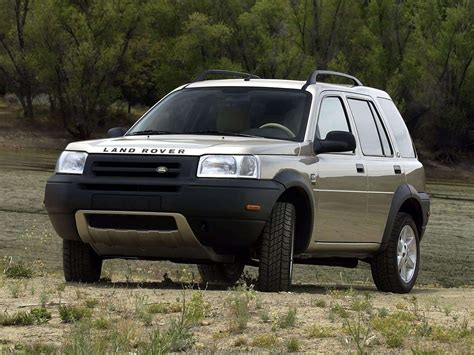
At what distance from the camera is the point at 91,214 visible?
9906 millimetres

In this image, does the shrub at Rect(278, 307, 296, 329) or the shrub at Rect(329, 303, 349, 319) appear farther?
the shrub at Rect(329, 303, 349, 319)

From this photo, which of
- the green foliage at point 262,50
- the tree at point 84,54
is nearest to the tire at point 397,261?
the green foliage at point 262,50

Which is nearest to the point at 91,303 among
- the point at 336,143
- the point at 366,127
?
the point at 336,143

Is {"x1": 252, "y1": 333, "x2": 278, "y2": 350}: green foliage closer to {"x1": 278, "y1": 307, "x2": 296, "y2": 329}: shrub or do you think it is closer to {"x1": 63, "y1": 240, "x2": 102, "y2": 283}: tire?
{"x1": 278, "y1": 307, "x2": 296, "y2": 329}: shrub

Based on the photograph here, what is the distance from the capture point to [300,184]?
33.2ft

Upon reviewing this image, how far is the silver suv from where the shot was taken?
9.63 metres

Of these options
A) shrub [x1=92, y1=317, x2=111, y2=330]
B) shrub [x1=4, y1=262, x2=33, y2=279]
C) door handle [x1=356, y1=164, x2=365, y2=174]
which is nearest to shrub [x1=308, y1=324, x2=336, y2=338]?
shrub [x1=92, y1=317, x2=111, y2=330]

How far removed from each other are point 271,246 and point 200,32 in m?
52.4

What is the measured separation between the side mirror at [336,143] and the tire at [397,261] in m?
1.66

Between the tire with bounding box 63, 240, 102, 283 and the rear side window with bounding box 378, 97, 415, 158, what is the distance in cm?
347

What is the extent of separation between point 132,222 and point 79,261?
104 cm

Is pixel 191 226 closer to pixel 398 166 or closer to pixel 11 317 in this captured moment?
pixel 11 317

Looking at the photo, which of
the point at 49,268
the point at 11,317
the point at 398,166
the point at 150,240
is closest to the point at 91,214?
the point at 150,240

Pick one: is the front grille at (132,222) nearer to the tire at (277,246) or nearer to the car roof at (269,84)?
the tire at (277,246)
